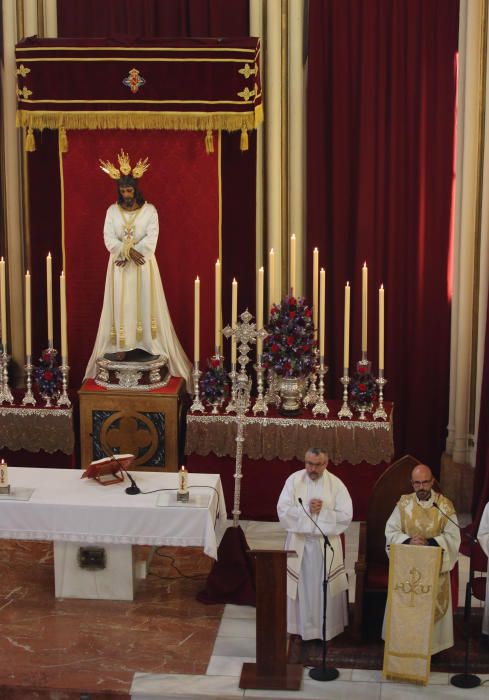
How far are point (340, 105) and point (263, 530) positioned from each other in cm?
395

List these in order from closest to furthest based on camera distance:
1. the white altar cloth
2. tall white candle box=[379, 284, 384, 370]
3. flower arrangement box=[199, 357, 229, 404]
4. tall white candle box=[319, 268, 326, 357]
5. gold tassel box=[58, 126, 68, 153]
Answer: the white altar cloth
tall white candle box=[379, 284, 384, 370]
tall white candle box=[319, 268, 326, 357]
flower arrangement box=[199, 357, 229, 404]
gold tassel box=[58, 126, 68, 153]

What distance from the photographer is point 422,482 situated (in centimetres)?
901

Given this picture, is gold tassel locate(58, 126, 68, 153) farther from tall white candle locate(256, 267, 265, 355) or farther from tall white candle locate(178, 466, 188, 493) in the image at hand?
tall white candle locate(178, 466, 188, 493)

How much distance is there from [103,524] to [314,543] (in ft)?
5.27

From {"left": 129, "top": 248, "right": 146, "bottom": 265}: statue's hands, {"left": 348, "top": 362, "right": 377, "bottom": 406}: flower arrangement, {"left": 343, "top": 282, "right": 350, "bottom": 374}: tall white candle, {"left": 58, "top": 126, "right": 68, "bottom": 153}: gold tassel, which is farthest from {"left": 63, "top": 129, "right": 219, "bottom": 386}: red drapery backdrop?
{"left": 348, "top": 362, "right": 377, "bottom": 406}: flower arrangement

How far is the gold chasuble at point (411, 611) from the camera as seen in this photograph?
874 centimetres

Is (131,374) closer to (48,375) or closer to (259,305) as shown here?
(48,375)

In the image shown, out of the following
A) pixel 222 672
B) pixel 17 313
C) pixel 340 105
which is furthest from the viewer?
pixel 17 313

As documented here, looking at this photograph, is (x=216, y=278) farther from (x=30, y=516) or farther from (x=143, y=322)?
(x=30, y=516)

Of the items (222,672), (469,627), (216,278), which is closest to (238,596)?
(222,672)

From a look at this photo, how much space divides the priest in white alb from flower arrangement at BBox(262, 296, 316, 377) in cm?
209

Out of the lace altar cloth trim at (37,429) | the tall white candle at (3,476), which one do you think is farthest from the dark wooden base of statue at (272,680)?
the lace altar cloth trim at (37,429)

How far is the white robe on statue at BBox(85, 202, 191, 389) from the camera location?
11.8m

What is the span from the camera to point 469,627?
902cm
